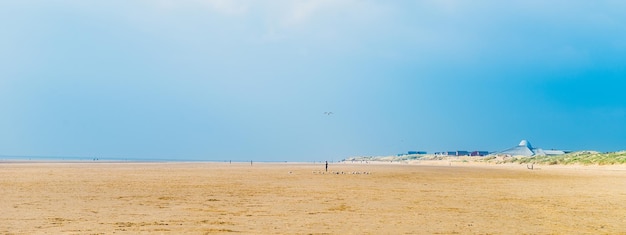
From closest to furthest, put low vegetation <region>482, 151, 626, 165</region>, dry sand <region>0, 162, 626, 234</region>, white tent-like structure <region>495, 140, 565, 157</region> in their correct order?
dry sand <region>0, 162, 626, 234</region>, low vegetation <region>482, 151, 626, 165</region>, white tent-like structure <region>495, 140, 565, 157</region>

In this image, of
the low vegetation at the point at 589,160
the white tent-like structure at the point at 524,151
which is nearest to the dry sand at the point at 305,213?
the low vegetation at the point at 589,160

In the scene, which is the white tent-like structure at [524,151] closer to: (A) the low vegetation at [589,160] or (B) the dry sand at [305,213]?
(A) the low vegetation at [589,160]

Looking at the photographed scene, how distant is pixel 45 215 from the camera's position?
14.4 m

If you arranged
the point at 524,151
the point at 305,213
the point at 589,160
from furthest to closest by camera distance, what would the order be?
the point at 524,151 < the point at 589,160 < the point at 305,213

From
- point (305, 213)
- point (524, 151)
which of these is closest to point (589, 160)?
point (305, 213)

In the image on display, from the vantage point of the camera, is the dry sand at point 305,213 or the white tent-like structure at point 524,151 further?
the white tent-like structure at point 524,151

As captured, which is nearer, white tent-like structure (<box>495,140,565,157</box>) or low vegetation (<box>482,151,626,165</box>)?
low vegetation (<box>482,151,626,165</box>)

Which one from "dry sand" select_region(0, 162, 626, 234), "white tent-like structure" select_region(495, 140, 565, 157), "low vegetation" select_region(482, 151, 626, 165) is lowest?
"dry sand" select_region(0, 162, 626, 234)

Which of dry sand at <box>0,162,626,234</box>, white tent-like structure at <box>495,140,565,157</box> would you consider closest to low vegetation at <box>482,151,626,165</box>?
white tent-like structure at <box>495,140,565,157</box>

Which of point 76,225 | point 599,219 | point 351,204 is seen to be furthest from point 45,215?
point 599,219

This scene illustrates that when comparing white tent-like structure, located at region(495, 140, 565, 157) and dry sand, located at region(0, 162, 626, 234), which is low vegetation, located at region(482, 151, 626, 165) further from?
dry sand, located at region(0, 162, 626, 234)

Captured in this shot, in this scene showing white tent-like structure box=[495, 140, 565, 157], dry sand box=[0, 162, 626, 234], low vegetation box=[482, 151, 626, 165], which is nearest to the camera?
dry sand box=[0, 162, 626, 234]

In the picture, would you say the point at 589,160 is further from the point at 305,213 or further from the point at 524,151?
the point at 524,151

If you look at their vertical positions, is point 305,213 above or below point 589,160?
below
